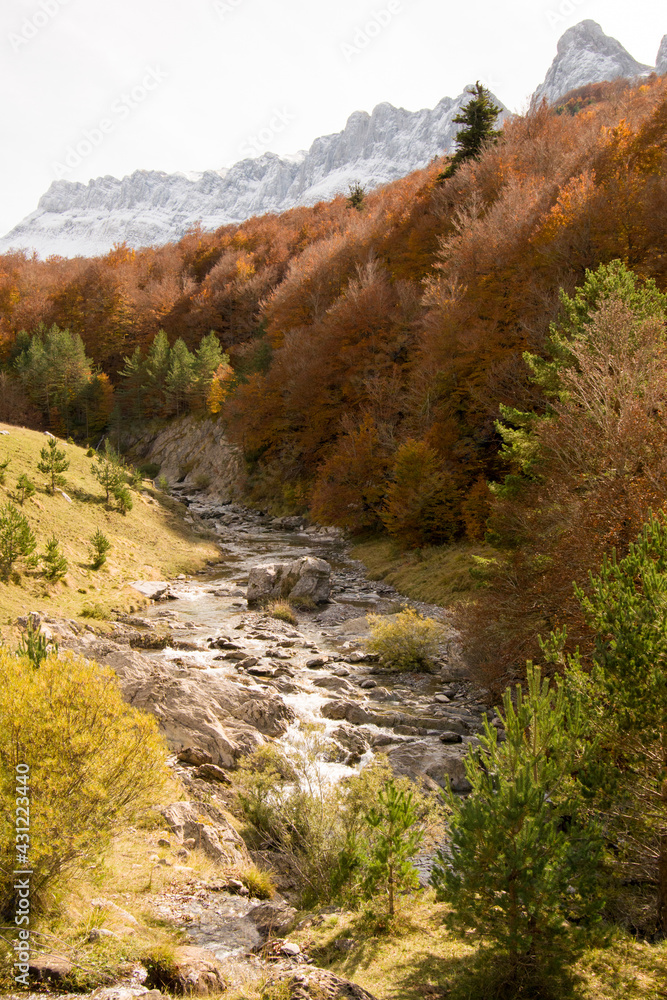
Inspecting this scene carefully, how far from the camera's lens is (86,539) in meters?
23.4

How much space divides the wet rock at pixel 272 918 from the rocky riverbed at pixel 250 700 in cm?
2

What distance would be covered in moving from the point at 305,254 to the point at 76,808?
55.3 metres

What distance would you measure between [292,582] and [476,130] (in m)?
40.7

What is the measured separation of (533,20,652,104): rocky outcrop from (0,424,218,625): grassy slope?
146387 mm

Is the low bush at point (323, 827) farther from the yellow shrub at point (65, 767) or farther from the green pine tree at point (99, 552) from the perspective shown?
the green pine tree at point (99, 552)

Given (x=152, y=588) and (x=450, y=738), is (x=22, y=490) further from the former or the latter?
(x=450, y=738)

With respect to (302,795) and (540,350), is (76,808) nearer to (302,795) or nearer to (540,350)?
(302,795)


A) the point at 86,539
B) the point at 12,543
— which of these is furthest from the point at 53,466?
the point at 12,543

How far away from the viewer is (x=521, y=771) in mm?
5090

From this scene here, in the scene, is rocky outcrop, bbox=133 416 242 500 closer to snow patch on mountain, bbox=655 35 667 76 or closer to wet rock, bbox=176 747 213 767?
wet rock, bbox=176 747 213 767

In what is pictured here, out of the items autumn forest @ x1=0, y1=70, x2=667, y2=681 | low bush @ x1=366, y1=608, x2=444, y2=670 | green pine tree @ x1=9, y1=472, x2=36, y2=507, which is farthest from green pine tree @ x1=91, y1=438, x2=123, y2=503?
low bush @ x1=366, y1=608, x2=444, y2=670

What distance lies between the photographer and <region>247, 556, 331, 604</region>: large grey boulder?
23.1 metres

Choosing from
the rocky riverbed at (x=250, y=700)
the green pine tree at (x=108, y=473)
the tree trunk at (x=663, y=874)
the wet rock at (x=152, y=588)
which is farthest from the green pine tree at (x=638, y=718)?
the green pine tree at (x=108, y=473)

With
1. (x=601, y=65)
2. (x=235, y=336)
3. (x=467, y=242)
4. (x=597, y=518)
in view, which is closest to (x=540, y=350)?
(x=467, y=242)
